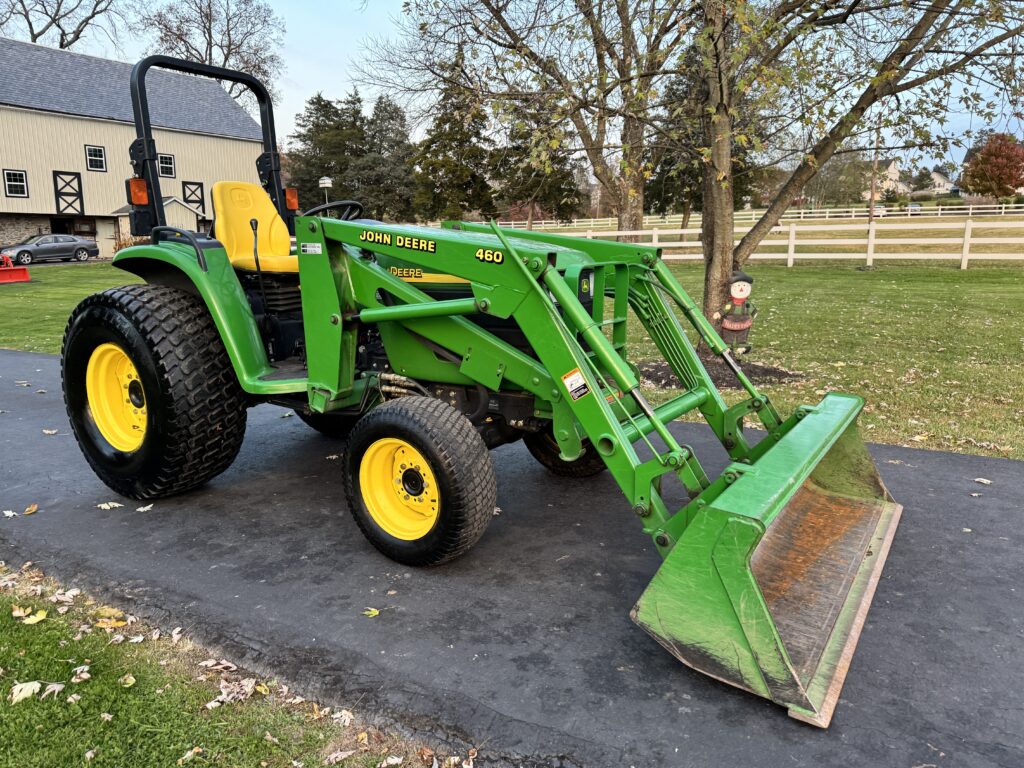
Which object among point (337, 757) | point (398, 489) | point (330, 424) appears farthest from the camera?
point (330, 424)

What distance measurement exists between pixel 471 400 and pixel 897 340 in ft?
24.2

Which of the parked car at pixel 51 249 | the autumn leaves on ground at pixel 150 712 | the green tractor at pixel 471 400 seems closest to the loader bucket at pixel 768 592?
the green tractor at pixel 471 400

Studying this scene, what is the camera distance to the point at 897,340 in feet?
30.2

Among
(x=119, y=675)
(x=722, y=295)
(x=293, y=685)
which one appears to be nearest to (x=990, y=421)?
(x=722, y=295)

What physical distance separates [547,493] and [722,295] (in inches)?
159

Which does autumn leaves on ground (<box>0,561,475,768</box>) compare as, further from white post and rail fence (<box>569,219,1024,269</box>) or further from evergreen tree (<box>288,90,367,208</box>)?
→ evergreen tree (<box>288,90,367,208</box>)

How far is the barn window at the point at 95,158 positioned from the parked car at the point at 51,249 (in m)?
4.34

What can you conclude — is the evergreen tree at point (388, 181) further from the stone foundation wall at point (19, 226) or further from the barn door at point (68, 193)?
the stone foundation wall at point (19, 226)

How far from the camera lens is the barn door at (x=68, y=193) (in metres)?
31.0

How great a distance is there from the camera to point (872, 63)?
5.69m

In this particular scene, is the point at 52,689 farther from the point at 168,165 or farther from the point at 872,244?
the point at 168,165

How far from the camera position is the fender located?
12.5 ft

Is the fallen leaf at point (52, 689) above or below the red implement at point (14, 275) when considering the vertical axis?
below

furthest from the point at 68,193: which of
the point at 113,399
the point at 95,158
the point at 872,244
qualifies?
the point at 113,399
